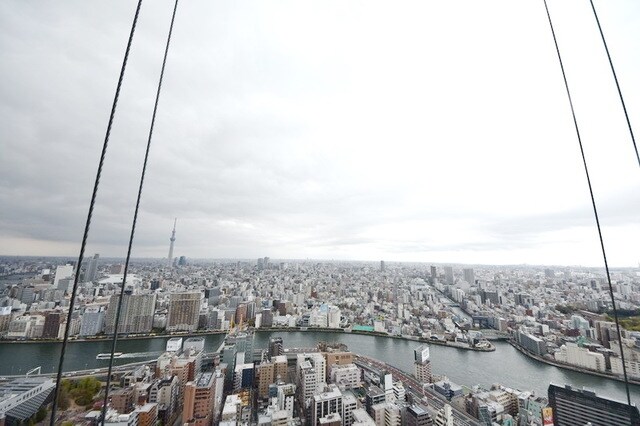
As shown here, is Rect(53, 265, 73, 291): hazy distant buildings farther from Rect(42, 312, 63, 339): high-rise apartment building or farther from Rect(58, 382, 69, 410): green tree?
Rect(58, 382, 69, 410): green tree

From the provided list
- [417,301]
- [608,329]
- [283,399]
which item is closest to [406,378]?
[283,399]

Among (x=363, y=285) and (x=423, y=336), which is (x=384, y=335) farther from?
(x=363, y=285)

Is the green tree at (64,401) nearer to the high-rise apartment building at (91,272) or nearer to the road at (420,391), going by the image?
the road at (420,391)

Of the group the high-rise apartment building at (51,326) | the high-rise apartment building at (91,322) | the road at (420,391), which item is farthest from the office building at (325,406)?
the high-rise apartment building at (51,326)

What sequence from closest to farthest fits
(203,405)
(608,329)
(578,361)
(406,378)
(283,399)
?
(203,405) → (283,399) → (406,378) → (578,361) → (608,329)

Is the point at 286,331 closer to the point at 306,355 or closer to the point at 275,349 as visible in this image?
the point at 275,349

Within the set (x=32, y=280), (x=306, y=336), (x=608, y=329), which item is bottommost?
(x=306, y=336)

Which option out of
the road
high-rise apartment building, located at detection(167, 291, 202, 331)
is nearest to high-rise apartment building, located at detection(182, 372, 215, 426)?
the road
